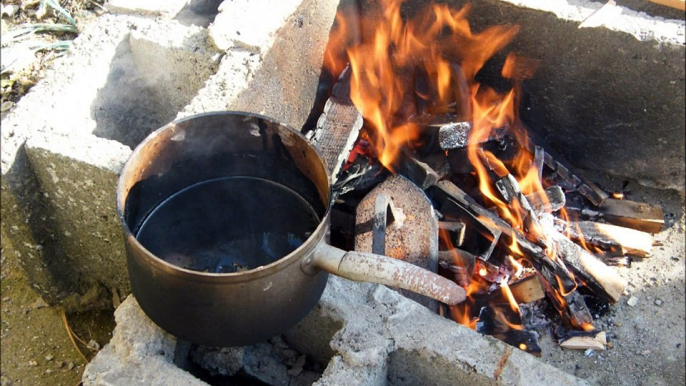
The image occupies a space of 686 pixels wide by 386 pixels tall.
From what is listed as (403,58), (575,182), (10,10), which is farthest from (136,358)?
(575,182)

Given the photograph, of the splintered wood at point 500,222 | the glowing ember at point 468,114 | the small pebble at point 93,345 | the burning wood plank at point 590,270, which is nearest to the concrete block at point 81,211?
the small pebble at point 93,345

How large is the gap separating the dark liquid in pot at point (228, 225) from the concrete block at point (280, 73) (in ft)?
1.37

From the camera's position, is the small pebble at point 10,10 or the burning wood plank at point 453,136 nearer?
the burning wood plank at point 453,136

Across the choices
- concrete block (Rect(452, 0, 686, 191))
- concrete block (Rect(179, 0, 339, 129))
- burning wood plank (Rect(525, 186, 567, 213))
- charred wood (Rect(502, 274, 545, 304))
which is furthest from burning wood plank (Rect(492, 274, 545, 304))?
concrete block (Rect(179, 0, 339, 129))

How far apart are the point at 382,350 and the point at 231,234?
703 millimetres

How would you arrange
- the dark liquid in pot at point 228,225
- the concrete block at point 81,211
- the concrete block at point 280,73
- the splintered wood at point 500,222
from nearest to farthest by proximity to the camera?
the dark liquid in pot at point 228,225, the concrete block at point 81,211, the concrete block at point 280,73, the splintered wood at point 500,222

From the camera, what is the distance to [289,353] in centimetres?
255

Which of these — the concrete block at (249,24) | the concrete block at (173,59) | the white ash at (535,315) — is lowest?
the white ash at (535,315)

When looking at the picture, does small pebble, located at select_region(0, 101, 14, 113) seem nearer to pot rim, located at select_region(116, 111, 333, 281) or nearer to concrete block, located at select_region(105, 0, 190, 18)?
concrete block, located at select_region(105, 0, 190, 18)

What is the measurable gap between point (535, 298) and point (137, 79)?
219 centimetres

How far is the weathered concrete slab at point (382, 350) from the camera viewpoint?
215cm

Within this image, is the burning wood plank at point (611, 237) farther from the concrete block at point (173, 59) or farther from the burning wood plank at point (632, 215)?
the concrete block at point (173, 59)

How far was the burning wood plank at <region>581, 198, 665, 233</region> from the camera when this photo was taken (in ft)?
11.7

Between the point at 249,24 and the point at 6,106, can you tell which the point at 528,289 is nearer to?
the point at 249,24
